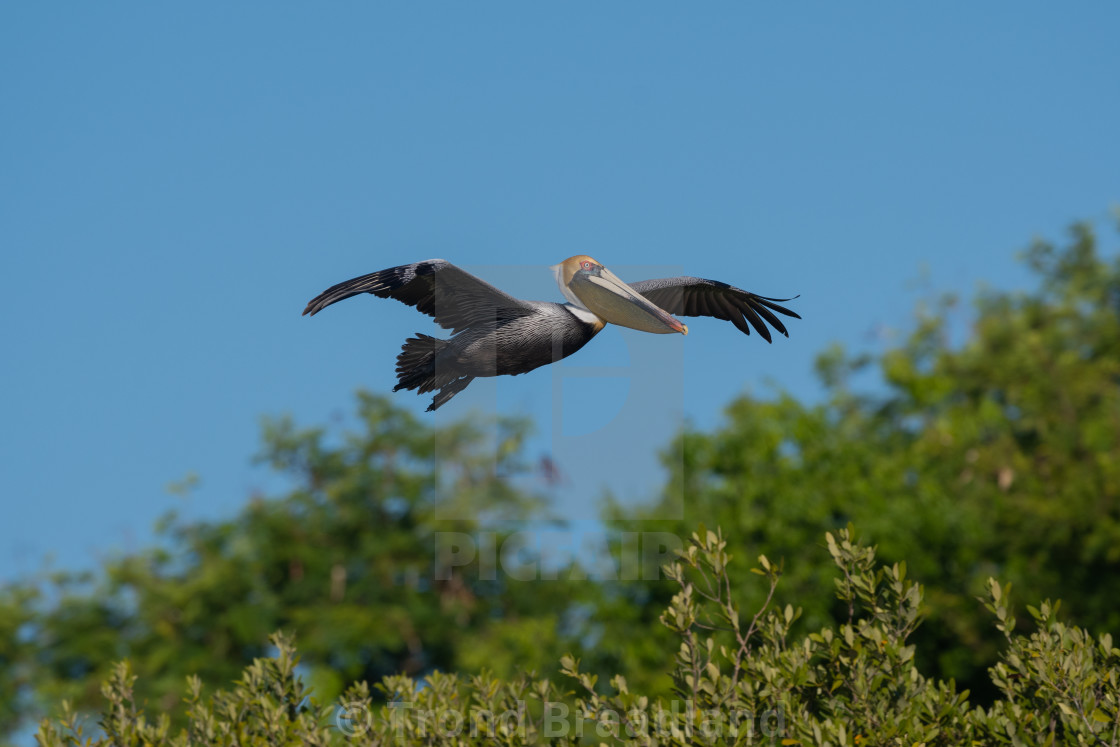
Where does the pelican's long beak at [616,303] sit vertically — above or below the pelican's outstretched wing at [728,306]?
below

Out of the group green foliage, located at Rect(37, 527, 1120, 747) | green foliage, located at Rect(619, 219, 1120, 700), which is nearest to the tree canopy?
green foliage, located at Rect(619, 219, 1120, 700)

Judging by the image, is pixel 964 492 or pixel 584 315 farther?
pixel 964 492

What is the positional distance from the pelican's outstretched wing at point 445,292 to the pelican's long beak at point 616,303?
0.25 m

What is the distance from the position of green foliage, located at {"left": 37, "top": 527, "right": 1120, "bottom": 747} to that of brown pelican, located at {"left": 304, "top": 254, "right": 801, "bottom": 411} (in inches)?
88.6

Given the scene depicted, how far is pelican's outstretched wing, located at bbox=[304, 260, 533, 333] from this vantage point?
341cm

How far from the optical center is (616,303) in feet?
10.2

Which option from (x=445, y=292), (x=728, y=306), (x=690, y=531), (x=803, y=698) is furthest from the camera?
(x=690, y=531)

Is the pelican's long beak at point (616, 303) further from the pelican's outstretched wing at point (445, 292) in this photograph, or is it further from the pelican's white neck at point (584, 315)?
the pelican's outstretched wing at point (445, 292)

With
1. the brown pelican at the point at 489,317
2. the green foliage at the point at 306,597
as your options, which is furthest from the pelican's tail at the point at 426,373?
the green foliage at the point at 306,597

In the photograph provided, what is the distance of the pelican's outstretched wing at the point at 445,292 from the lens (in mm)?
3406

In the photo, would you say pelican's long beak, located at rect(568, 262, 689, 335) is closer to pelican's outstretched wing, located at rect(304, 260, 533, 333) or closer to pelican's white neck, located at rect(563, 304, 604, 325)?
pelican's white neck, located at rect(563, 304, 604, 325)

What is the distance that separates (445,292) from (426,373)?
29 centimetres

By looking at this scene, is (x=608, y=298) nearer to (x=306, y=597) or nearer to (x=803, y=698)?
(x=803, y=698)

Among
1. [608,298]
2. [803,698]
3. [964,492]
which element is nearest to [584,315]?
[608,298]
